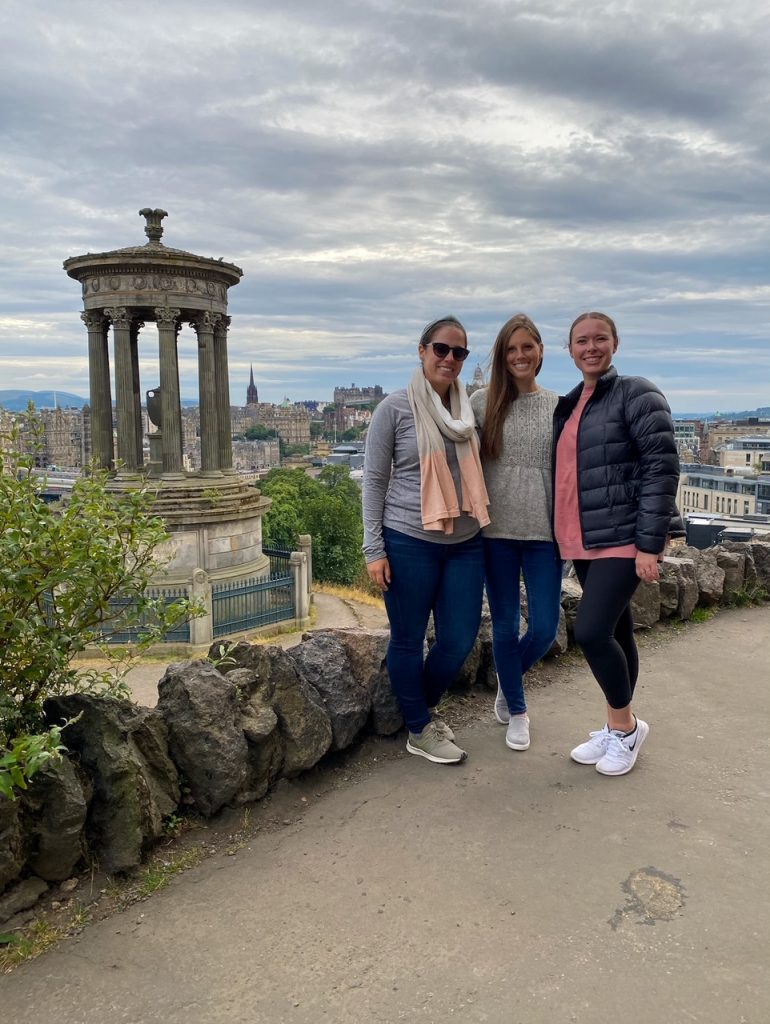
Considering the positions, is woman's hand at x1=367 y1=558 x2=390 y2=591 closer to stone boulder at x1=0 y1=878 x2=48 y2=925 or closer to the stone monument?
stone boulder at x1=0 y1=878 x2=48 y2=925

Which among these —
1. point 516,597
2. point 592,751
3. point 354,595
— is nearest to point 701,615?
point 592,751

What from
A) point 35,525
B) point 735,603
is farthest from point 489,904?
point 735,603

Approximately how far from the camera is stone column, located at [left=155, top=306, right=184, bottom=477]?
64.6ft

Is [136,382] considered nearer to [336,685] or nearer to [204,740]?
[336,685]

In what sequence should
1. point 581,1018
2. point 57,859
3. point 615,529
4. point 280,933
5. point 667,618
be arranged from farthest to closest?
point 667,618 < point 615,529 < point 57,859 < point 280,933 < point 581,1018

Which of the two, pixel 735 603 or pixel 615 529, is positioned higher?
pixel 615 529

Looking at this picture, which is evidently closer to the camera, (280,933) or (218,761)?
(280,933)

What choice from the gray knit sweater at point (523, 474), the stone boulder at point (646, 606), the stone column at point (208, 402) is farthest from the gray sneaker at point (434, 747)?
the stone column at point (208, 402)

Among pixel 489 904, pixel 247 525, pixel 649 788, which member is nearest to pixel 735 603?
pixel 649 788

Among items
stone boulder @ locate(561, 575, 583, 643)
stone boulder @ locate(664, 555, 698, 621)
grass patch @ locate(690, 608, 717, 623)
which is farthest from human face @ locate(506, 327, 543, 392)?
grass patch @ locate(690, 608, 717, 623)

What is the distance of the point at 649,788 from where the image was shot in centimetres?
357

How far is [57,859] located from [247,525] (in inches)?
695

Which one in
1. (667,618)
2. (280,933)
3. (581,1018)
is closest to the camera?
(581,1018)

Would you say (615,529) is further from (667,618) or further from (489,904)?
(667,618)
